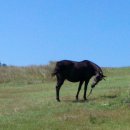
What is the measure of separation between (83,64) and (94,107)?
4.62m

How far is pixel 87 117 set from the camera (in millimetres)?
16906

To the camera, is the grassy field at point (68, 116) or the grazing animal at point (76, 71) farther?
the grazing animal at point (76, 71)

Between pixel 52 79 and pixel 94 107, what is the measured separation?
27.0 meters

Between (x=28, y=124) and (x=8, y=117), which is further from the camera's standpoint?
(x=8, y=117)

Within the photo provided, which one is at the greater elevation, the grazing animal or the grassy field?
the grazing animal

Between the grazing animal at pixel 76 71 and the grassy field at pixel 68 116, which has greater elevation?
the grazing animal at pixel 76 71

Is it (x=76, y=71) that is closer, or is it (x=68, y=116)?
(x=68, y=116)

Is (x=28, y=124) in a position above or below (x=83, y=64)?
below

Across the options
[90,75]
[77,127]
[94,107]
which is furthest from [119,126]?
[90,75]

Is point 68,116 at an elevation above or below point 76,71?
below

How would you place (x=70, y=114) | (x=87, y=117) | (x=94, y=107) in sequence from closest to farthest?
(x=87, y=117) < (x=70, y=114) < (x=94, y=107)

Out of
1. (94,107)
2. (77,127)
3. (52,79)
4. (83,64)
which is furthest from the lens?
(52,79)

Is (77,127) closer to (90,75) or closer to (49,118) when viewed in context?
(49,118)

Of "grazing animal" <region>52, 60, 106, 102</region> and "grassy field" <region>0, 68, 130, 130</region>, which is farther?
"grazing animal" <region>52, 60, 106, 102</region>
